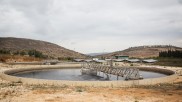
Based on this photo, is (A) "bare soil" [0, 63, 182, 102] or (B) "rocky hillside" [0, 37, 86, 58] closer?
(A) "bare soil" [0, 63, 182, 102]

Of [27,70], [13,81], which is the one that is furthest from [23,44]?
[13,81]

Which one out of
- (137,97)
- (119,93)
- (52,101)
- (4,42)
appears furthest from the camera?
(4,42)

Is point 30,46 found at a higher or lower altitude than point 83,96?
higher

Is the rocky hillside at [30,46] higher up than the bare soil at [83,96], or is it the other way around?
the rocky hillside at [30,46]

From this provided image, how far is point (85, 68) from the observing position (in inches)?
1977

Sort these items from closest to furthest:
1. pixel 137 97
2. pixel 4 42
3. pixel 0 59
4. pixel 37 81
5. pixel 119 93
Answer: pixel 137 97 < pixel 119 93 < pixel 37 81 < pixel 0 59 < pixel 4 42

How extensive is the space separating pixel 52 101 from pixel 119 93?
6462 mm

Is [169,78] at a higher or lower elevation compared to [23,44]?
lower

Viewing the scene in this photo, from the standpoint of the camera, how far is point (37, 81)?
1126 inches

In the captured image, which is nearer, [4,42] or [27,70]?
[27,70]

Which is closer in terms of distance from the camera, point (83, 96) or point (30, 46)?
point (83, 96)

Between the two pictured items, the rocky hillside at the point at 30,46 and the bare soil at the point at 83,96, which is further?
the rocky hillside at the point at 30,46

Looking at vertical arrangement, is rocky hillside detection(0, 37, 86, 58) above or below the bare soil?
above

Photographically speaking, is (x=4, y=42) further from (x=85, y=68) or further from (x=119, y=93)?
(x=119, y=93)
